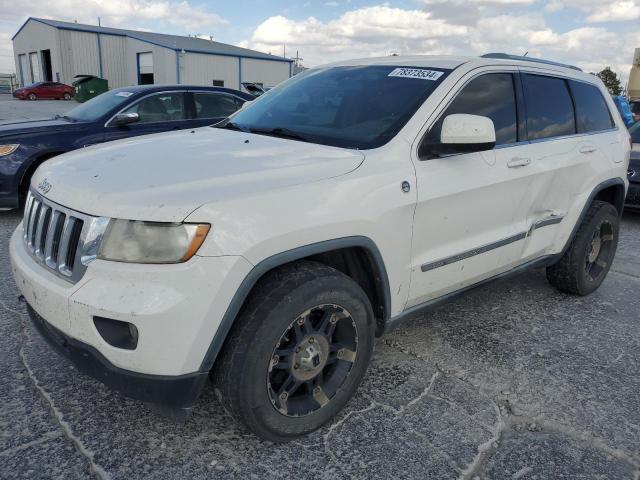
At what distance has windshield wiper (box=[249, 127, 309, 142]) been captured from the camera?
2.91m

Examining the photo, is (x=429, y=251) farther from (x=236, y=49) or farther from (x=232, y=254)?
(x=236, y=49)

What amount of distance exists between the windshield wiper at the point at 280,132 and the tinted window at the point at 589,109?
229 centimetres

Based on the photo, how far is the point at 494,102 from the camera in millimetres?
3227

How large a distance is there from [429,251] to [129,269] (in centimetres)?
151

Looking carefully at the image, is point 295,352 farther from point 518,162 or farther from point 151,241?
point 518,162

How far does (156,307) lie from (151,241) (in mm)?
248

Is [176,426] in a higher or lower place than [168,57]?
lower

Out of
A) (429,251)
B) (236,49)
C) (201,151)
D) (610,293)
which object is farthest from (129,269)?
(236,49)

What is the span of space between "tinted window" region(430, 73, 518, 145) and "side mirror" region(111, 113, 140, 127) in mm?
4378

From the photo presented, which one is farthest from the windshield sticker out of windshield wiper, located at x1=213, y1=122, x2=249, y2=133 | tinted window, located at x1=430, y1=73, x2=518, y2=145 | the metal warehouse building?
the metal warehouse building

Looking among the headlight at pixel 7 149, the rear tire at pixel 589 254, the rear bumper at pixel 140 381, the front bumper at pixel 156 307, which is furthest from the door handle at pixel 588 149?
the headlight at pixel 7 149

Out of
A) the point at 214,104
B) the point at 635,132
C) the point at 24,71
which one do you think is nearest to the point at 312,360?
the point at 214,104

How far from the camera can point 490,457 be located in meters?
2.37

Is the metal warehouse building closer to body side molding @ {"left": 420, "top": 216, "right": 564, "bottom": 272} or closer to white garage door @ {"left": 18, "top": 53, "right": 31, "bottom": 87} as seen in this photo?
white garage door @ {"left": 18, "top": 53, "right": 31, "bottom": 87}
